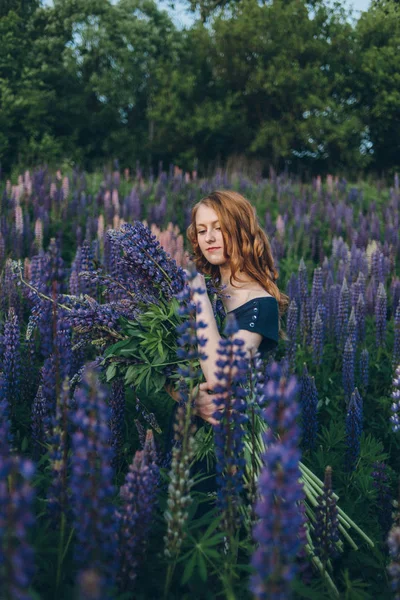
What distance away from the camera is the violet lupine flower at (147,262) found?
2.84 meters

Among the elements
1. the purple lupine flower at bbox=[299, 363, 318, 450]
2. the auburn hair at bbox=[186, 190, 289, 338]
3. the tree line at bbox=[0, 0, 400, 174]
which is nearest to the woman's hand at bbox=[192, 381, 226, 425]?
the auburn hair at bbox=[186, 190, 289, 338]

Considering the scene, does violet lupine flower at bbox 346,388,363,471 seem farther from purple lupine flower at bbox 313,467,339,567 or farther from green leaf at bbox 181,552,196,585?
green leaf at bbox 181,552,196,585

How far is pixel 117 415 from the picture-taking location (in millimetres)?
3021

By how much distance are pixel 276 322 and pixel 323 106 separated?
21.1 meters

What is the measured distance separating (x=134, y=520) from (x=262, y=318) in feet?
4.63

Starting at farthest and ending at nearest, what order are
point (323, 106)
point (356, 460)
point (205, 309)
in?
1. point (323, 106)
2. point (356, 460)
3. point (205, 309)

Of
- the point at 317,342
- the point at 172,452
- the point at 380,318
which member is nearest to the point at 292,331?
the point at 317,342

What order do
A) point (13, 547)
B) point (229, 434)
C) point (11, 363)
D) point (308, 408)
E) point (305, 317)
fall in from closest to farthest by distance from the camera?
point (13, 547) < point (229, 434) < point (11, 363) < point (308, 408) < point (305, 317)

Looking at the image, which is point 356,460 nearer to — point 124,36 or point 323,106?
point 323,106

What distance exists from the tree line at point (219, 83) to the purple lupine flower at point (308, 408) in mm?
18922

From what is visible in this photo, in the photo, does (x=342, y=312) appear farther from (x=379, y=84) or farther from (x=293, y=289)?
(x=379, y=84)

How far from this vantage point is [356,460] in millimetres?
3545

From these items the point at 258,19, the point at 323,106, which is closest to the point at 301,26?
the point at 258,19

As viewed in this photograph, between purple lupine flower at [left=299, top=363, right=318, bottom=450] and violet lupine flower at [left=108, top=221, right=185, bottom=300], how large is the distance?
1205 millimetres
